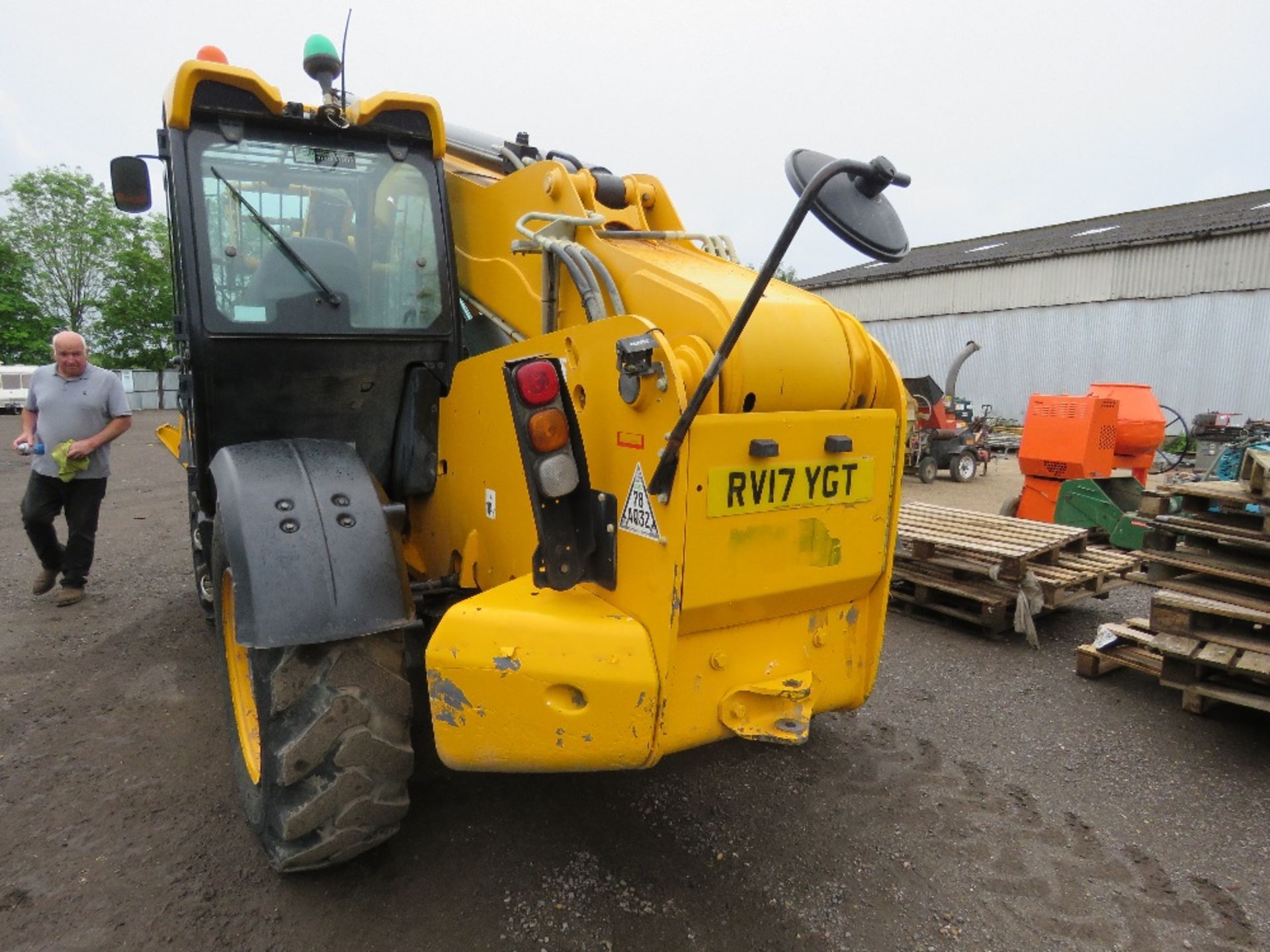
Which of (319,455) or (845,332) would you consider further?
(319,455)

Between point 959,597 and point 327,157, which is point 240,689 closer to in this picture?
point 327,157

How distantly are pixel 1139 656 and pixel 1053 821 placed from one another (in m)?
1.65

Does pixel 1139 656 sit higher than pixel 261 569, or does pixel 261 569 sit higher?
pixel 261 569

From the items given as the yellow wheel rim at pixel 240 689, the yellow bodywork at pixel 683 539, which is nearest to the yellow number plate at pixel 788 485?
the yellow bodywork at pixel 683 539

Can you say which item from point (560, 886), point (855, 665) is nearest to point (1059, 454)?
point (855, 665)

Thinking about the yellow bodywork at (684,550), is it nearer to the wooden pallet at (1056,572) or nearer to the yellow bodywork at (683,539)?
the yellow bodywork at (683,539)

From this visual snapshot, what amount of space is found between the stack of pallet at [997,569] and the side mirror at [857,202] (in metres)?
3.72

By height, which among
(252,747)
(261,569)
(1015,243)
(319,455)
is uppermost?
(1015,243)

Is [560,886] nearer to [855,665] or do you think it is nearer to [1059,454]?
[855,665]

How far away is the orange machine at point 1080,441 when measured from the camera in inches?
277

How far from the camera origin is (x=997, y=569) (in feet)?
15.9

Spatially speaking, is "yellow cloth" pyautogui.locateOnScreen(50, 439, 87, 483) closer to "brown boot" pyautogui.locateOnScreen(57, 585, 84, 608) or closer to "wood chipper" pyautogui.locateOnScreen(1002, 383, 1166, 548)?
"brown boot" pyautogui.locateOnScreen(57, 585, 84, 608)

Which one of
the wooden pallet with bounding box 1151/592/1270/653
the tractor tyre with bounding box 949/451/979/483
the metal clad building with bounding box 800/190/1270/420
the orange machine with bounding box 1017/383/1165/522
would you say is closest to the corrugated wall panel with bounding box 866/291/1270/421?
the metal clad building with bounding box 800/190/1270/420

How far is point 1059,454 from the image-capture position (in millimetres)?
7145
